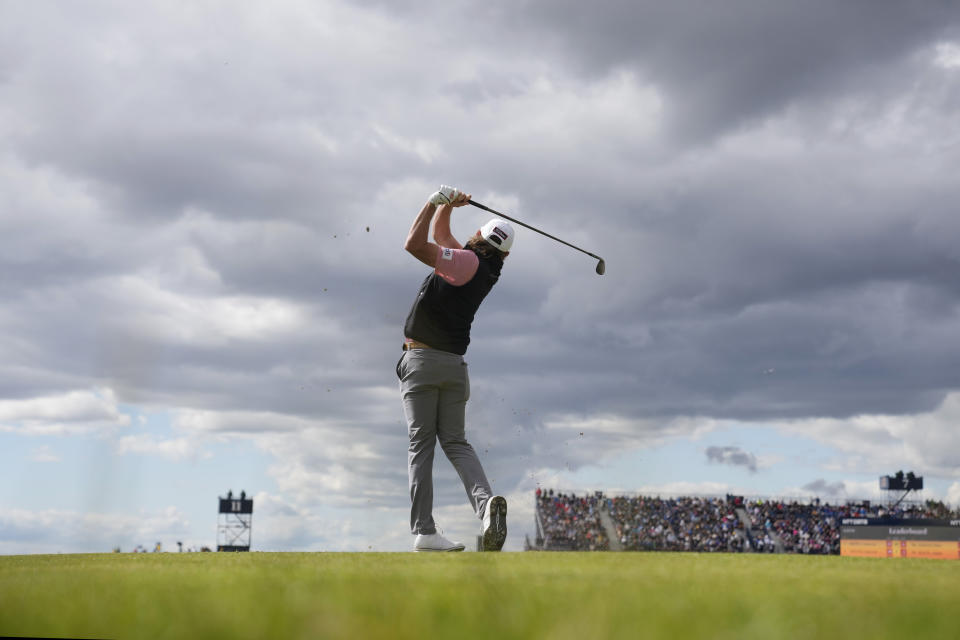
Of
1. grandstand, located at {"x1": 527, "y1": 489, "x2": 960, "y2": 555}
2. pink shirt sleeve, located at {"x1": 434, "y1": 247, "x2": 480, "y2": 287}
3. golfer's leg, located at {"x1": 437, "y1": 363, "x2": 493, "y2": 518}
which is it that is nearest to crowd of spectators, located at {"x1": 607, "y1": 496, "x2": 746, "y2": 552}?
grandstand, located at {"x1": 527, "y1": 489, "x2": 960, "y2": 555}

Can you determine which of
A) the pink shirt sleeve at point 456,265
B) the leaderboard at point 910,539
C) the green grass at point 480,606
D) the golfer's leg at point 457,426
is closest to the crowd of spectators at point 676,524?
the leaderboard at point 910,539

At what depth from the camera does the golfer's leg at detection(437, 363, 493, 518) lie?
20.0ft

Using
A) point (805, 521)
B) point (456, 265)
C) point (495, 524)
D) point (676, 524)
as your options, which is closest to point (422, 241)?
point (456, 265)

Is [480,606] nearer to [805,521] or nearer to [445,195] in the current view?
[445,195]

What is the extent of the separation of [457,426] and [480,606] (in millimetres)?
4355

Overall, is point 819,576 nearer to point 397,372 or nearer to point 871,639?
point 871,639

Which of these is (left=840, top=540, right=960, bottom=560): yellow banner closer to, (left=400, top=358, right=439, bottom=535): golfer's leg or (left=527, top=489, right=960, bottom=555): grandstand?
(left=527, top=489, right=960, bottom=555): grandstand

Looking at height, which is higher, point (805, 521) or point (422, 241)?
point (422, 241)

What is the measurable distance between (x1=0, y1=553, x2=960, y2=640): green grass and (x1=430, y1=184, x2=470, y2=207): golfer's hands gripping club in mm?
3640

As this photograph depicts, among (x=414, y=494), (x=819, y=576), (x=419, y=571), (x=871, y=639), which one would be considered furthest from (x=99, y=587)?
(x=414, y=494)

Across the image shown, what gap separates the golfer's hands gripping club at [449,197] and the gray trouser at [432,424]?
1.07 m

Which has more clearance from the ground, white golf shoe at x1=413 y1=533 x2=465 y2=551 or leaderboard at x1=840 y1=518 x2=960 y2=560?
white golf shoe at x1=413 y1=533 x2=465 y2=551

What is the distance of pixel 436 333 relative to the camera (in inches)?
238

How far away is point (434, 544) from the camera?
A: 19.0ft
